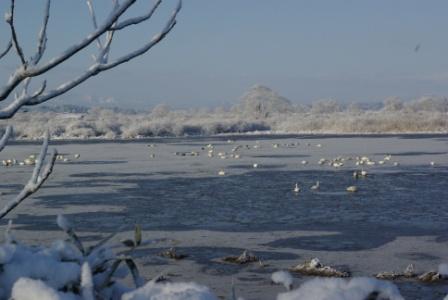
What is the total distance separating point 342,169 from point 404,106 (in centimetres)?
11048

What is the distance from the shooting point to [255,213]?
52.9ft

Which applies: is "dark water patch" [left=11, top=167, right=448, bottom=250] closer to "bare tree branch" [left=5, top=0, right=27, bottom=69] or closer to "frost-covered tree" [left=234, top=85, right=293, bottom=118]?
"bare tree branch" [left=5, top=0, right=27, bottom=69]

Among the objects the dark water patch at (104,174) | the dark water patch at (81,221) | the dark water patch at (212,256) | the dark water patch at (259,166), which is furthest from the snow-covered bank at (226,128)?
the dark water patch at (212,256)

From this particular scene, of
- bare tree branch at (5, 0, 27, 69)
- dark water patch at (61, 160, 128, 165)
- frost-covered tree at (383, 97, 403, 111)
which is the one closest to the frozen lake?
dark water patch at (61, 160, 128, 165)

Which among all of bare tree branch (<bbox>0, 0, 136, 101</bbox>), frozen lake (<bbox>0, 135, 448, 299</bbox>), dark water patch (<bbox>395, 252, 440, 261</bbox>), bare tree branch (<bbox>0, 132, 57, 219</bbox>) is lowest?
dark water patch (<bbox>395, 252, 440, 261</bbox>)

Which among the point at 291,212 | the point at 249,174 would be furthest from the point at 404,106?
the point at 291,212

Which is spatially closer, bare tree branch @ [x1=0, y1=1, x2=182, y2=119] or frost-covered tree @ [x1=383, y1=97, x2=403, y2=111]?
bare tree branch @ [x1=0, y1=1, x2=182, y2=119]

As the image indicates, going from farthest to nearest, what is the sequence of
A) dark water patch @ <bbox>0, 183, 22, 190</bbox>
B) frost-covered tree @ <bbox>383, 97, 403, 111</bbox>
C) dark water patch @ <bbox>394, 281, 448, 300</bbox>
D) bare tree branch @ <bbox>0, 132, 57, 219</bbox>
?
frost-covered tree @ <bbox>383, 97, 403, 111</bbox> → dark water patch @ <bbox>0, 183, 22, 190</bbox> → dark water patch @ <bbox>394, 281, 448, 300</bbox> → bare tree branch @ <bbox>0, 132, 57, 219</bbox>

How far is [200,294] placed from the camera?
1657 millimetres

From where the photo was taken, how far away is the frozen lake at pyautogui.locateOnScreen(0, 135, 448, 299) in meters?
11.1

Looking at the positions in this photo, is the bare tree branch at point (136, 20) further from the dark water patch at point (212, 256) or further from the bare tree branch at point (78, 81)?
the dark water patch at point (212, 256)

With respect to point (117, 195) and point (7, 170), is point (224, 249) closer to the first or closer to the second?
point (117, 195)

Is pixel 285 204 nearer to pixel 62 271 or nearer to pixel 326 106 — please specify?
pixel 62 271

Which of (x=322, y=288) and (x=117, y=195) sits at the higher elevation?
(x=322, y=288)
